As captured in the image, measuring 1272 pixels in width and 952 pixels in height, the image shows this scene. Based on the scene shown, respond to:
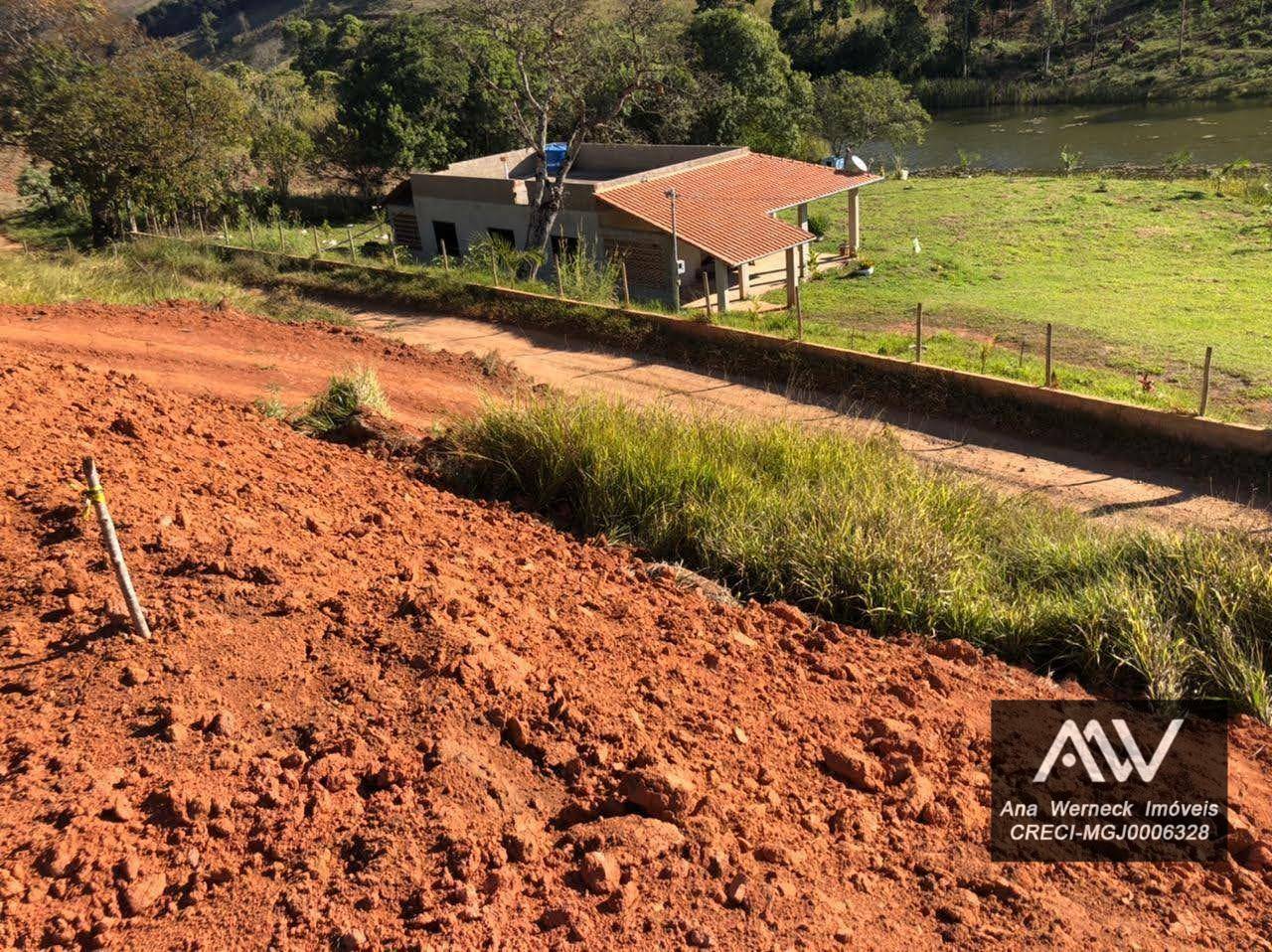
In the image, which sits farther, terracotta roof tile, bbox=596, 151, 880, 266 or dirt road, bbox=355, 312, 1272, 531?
terracotta roof tile, bbox=596, 151, 880, 266

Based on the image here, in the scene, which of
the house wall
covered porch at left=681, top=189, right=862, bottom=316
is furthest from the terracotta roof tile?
the house wall

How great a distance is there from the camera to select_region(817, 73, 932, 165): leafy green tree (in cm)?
4791

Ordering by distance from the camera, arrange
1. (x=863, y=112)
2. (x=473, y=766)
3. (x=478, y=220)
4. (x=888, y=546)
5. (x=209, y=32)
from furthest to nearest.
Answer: (x=209, y=32) → (x=863, y=112) → (x=478, y=220) → (x=888, y=546) → (x=473, y=766)

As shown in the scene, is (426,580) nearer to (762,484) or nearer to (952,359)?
(762,484)

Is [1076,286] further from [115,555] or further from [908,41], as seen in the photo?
[908,41]

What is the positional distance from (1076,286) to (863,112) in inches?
1016

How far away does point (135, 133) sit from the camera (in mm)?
29672

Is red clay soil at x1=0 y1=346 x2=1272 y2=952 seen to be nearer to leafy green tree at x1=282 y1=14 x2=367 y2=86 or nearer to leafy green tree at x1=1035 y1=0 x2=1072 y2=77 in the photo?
leafy green tree at x1=282 y1=14 x2=367 y2=86

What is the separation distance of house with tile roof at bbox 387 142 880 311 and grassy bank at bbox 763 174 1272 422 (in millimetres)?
1690

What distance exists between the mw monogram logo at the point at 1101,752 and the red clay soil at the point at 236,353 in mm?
7832

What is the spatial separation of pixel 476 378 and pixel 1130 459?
9.63 m

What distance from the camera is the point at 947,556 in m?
7.26
